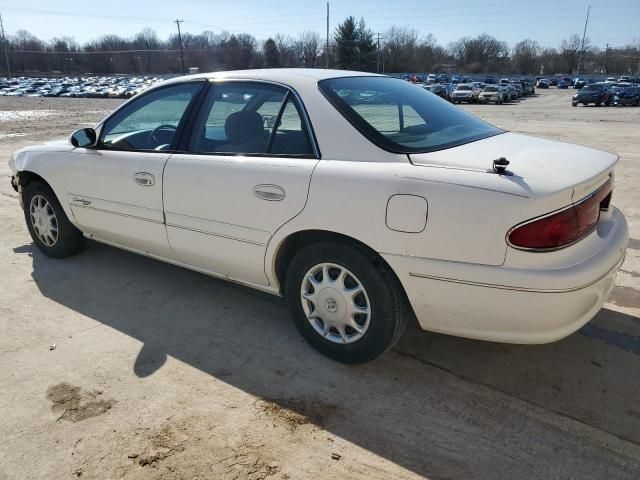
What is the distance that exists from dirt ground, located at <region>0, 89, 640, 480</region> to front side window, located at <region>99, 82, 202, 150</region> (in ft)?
3.93

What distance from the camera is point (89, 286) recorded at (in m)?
4.04

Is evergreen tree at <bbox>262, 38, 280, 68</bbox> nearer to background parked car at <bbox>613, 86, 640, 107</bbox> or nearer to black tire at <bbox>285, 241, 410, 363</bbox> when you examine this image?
background parked car at <bbox>613, 86, 640, 107</bbox>

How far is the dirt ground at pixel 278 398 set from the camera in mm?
2186

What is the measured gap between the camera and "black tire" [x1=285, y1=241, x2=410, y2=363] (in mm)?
2578

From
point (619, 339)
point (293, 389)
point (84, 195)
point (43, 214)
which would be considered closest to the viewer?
point (293, 389)

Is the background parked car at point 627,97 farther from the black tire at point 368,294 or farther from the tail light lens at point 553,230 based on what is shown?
the black tire at point 368,294

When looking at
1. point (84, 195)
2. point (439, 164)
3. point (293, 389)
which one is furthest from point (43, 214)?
point (439, 164)

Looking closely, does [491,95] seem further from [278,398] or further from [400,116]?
[278,398]

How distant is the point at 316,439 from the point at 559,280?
1.34m

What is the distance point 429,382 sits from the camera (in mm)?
2746

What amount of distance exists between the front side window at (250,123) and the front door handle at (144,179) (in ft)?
1.23

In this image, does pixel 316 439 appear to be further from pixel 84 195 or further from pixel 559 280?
pixel 84 195

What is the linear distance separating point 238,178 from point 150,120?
1401 mm

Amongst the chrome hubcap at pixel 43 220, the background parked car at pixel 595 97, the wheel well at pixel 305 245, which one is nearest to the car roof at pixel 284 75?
the wheel well at pixel 305 245
